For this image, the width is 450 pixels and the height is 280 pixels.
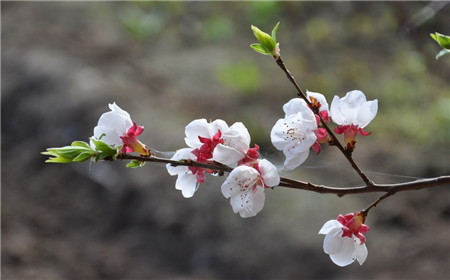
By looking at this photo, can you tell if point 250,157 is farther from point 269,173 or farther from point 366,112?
point 366,112

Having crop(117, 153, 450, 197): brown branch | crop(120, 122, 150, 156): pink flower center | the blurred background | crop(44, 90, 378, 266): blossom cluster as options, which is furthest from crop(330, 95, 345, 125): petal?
the blurred background

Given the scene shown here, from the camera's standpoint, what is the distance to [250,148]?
77 cm

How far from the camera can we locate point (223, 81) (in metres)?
3.19

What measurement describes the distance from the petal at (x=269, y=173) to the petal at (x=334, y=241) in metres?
0.13

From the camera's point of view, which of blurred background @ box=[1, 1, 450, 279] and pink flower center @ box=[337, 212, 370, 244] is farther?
blurred background @ box=[1, 1, 450, 279]

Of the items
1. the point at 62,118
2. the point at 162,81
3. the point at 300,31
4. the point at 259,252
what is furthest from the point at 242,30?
the point at 259,252

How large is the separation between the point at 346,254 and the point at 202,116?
2206 millimetres

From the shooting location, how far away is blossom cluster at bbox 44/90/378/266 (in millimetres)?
719

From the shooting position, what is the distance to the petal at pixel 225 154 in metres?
0.72

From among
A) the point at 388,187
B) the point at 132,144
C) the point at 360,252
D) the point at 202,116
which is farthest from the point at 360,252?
the point at 202,116

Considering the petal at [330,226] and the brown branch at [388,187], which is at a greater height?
the brown branch at [388,187]

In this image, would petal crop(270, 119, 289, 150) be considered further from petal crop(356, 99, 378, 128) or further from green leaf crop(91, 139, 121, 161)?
green leaf crop(91, 139, 121, 161)

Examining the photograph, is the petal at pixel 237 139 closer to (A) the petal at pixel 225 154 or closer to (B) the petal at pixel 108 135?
(A) the petal at pixel 225 154

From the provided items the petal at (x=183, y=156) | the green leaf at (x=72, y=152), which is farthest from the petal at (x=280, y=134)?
the green leaf at (x=72, y=152)
